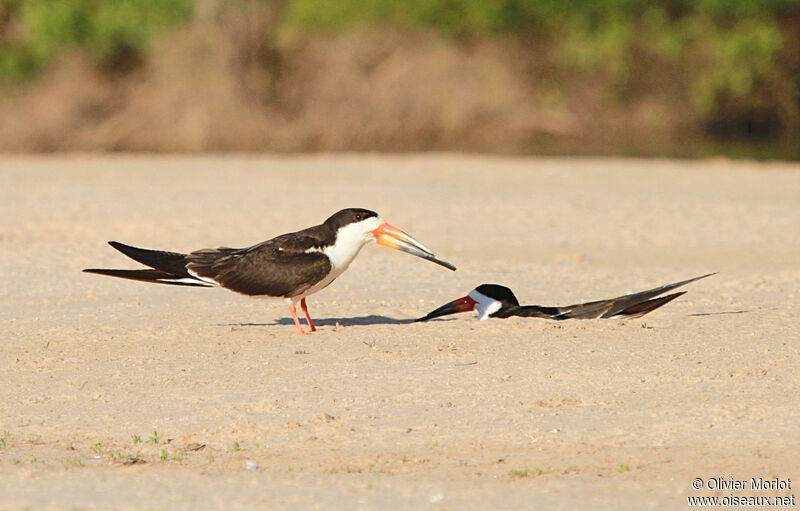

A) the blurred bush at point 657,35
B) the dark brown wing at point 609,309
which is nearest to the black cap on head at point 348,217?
the dark brown wing at point 609,309

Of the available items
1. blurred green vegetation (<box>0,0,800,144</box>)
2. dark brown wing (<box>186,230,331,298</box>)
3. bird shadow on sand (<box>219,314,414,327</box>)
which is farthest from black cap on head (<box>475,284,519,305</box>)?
blurred green vegetation (<box>0,0,800,144</box>)

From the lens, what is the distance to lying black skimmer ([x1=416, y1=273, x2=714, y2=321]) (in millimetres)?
9031

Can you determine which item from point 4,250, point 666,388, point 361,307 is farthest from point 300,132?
point 666,388

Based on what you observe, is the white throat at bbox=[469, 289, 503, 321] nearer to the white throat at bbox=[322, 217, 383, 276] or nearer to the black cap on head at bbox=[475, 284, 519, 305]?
the black cap on head at bbox=[475, 284, 519, 305]

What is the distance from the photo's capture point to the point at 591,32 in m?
32.5

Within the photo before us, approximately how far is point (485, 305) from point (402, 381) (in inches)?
76.0

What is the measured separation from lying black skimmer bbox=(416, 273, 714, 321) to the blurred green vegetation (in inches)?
837

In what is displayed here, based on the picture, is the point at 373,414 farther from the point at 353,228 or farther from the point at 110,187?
the point at 110,187

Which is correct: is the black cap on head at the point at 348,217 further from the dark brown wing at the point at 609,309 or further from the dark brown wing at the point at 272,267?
the dark brown wing at the point at 609,309

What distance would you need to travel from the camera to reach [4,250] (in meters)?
12.8

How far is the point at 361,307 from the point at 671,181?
36.2 ft

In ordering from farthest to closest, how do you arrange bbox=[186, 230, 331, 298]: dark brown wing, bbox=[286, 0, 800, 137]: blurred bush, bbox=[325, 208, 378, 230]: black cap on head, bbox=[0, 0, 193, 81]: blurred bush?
bbox=[286, 0, 800, 137]: blurred bush < bbox=[0, 0, 193, 81]: blurred bush < bbox=[325, 208, 378, 230]: black cap on head < bbox=[186, 230, 331, 298]: dark brown wing

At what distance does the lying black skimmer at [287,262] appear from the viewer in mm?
8539

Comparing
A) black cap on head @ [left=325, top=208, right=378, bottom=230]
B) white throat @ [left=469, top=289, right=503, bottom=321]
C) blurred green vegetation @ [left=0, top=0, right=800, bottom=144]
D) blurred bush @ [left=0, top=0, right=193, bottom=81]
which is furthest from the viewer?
blurred green vegetation @ [left=0, top=0, right=800, bottom=144]
